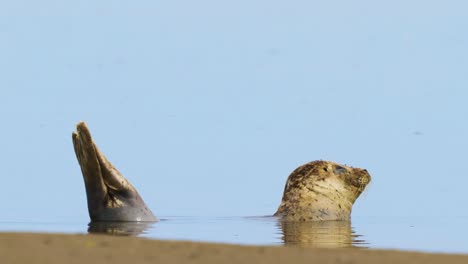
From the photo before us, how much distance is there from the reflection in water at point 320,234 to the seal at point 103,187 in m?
2.47

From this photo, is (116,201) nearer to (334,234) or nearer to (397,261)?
(334,234)

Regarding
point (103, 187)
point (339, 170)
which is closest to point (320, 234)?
point (103, 187)

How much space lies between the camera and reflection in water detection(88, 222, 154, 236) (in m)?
14.3

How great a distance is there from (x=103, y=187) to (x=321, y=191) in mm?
4711

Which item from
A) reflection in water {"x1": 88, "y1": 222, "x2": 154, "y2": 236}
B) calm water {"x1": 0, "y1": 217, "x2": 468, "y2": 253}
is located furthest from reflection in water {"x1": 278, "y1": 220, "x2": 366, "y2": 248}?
reflection in water {"x1": 88, "y1": 222, "x2": 154, "y2": 236}

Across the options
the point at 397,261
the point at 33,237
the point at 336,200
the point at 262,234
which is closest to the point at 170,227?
the point at 262,234

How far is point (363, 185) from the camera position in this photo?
2044 cm

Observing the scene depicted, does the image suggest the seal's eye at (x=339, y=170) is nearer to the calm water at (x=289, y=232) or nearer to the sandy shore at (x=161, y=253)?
the calm water at (x=289, y=232)

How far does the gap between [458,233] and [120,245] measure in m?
10.1

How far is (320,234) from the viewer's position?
1547 cm

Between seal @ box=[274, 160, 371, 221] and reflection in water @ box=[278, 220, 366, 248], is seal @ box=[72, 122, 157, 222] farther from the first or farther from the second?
seal @ box=[274, 160, 371, 221]

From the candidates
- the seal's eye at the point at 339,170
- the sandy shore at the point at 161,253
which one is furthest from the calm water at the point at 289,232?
the sandy shore at the point at 161,253

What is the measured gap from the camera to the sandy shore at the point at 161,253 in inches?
310

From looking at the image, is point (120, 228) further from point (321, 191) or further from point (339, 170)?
point (339, 170)
